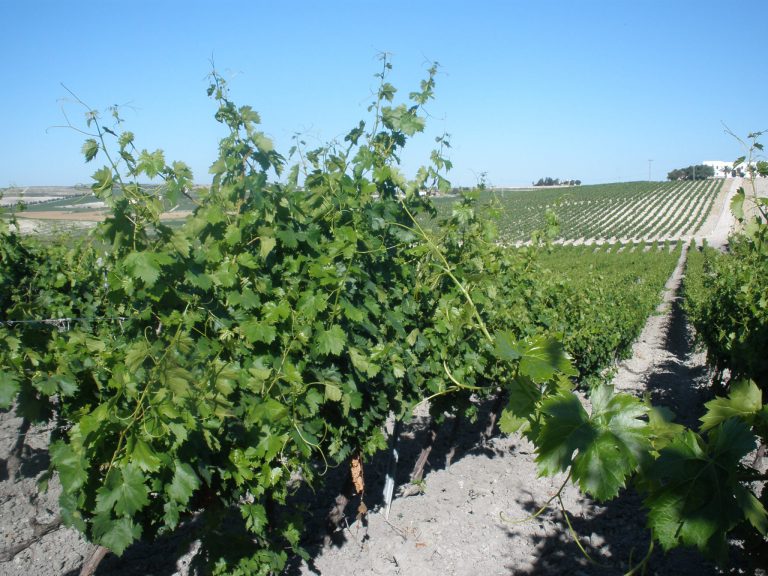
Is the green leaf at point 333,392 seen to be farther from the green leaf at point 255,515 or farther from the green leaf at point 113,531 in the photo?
the green leaf at point 113,531

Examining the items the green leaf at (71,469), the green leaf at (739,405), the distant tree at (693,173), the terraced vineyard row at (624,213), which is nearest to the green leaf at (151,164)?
the green leaf at (71,469)

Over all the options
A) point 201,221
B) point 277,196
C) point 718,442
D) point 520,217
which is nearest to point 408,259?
point 277,196

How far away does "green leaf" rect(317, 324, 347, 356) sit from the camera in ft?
8.74

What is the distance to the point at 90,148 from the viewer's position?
7.84ft

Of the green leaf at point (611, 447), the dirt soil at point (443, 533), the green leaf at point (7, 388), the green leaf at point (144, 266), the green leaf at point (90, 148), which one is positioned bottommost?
the dirt soil at point (443, 533)

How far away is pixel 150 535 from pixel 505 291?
3.87 metres

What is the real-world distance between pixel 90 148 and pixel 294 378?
133 centimetres

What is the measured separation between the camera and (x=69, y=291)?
633 cm

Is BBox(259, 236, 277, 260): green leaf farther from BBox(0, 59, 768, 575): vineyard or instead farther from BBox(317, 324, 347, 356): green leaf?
BBox(317, 324, 347, 356): green leaf

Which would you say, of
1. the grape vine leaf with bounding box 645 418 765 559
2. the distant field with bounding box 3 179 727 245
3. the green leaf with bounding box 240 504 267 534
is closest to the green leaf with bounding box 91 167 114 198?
the green leaf with bounding box 240 504 267 534

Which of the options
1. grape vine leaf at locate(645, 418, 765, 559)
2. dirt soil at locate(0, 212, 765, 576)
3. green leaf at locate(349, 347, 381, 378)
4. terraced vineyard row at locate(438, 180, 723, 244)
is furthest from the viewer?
terraced vineyard row at locate(438, 180, 723, 244)

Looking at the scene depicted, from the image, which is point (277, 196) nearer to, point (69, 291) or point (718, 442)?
point (718, 442)

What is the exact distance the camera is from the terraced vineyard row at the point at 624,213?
2298 inches

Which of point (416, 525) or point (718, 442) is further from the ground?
point (718, 442)
